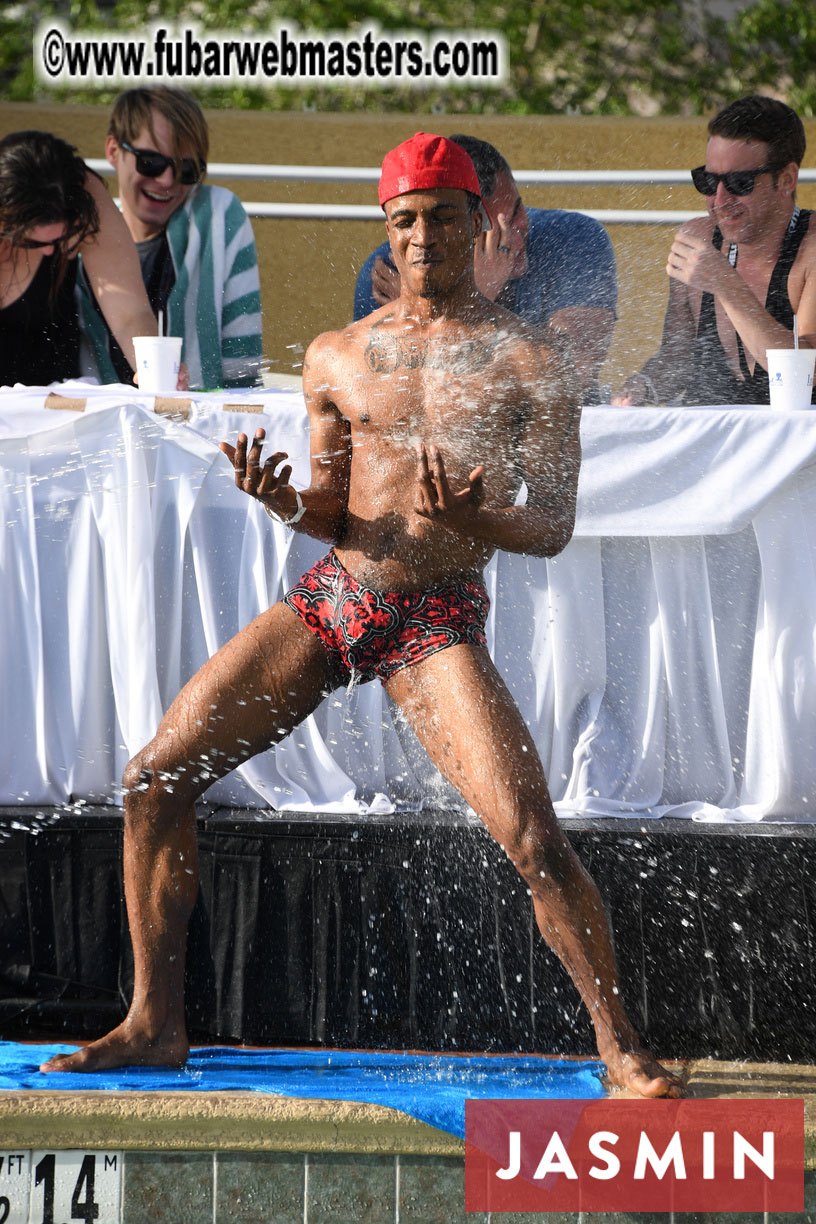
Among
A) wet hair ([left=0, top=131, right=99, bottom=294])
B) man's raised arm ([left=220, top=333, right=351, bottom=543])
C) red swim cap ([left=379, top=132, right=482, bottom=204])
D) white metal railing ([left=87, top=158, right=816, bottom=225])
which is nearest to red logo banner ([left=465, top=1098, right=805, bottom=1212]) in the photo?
man's raised arm ([left=220, top=333, right=351, bottom=543])

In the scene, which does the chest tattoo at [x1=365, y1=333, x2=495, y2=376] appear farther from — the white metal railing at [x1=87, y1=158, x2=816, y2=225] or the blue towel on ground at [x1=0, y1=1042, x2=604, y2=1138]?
the white metal railing at [x1=87, y1=158, x2=816, y2=225]

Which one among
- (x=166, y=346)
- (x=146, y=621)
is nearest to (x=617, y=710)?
(x=146, y=621)

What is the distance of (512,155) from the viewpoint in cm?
770

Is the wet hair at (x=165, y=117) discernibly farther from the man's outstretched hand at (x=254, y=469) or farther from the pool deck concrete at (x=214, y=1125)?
the pool deck concrete at (x=214, y=1125)

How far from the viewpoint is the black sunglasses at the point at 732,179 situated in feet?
15.1

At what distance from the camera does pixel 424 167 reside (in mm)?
2945

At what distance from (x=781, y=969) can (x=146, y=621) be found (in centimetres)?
187

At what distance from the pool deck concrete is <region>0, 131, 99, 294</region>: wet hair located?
112 inches

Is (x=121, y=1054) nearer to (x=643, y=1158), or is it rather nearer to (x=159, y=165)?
(x=643, y=1158)

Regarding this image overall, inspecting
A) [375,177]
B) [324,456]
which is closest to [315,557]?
[324,456]

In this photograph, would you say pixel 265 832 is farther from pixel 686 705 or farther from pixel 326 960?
pixel 686 705

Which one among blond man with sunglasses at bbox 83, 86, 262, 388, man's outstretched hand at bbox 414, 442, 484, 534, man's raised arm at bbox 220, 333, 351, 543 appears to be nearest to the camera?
man's outstretched hand at bbox 414, 442, 484, 534

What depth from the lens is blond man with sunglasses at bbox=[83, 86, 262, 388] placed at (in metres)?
4.96

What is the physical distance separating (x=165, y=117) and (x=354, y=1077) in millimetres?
3459
